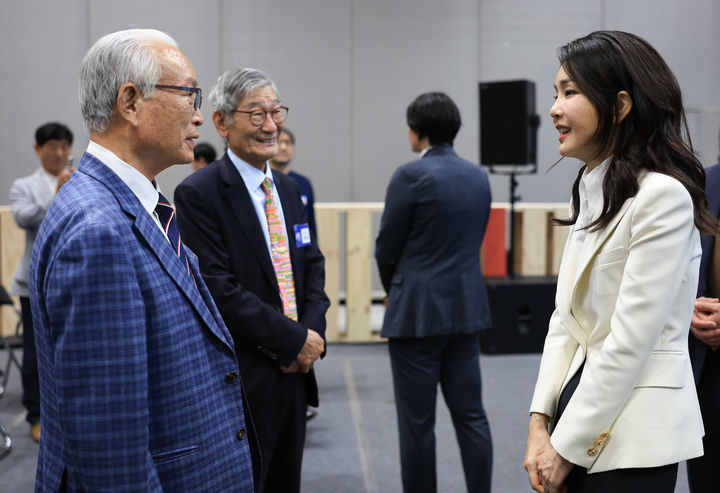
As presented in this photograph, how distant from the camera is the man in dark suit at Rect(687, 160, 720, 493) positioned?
1784 mm

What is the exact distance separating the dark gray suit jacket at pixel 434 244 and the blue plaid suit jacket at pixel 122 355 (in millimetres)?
1385

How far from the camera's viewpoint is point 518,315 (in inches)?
205

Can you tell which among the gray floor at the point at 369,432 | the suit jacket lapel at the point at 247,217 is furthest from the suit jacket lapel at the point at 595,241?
the gray floor at the point at 369,432

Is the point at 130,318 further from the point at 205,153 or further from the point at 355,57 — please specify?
the point at 355,57

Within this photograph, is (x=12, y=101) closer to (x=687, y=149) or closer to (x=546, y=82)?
(x=546, y=82)

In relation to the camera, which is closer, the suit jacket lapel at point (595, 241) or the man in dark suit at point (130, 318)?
the man in dark suit at point (130, 318)

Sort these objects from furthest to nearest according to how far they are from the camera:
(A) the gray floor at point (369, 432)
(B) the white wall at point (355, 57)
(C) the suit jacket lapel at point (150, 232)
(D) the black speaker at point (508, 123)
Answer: (B) the white wall at point (355, 57), (D) the black speaker at point (508, 123), (A) the gray floor at point (369, 432), (C) the suit jacket lapel at point (150, 232)

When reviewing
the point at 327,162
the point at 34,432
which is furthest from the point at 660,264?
the point at 327,162

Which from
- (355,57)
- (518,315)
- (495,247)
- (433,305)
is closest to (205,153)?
(433,305)

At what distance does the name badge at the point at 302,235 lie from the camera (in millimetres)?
2211

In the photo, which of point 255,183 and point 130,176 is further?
point 255,183

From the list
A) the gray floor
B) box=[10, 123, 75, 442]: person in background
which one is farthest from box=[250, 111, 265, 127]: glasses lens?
box=[10, 123, 75, 442]: person in background

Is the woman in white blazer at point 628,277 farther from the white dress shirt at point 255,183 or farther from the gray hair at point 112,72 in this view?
the white dress shirt at point 255,183

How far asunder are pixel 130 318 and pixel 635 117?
0.98 meters
